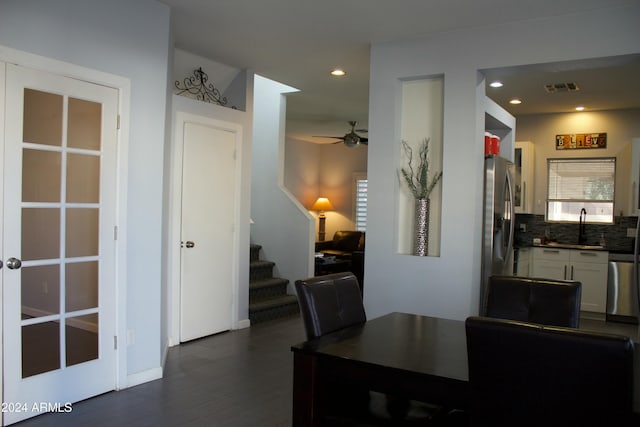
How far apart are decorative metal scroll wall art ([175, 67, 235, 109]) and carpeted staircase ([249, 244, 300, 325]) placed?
→ 2.01 meters

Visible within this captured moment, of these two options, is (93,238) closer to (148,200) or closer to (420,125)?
(148,200)

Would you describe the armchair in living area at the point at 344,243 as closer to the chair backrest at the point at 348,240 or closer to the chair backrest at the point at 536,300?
the chair backrest at the point at 348,240

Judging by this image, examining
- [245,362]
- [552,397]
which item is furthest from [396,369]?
[245,362]

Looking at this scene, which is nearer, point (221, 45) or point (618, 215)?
point (221, 45)

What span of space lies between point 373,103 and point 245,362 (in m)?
2.47

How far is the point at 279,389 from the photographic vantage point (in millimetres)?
3555

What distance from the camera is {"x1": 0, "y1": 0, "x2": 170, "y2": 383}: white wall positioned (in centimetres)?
315

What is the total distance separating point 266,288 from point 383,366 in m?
4.33

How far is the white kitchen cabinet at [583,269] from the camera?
20.0 ft

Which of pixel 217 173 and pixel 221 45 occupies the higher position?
pixel 221 45

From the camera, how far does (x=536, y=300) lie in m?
2.51

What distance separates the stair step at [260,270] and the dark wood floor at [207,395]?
4.91ft

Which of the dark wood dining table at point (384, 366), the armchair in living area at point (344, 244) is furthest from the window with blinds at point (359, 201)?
the dark wood dining table at point (384, 366)

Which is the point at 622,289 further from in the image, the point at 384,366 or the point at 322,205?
the point at 322,205
